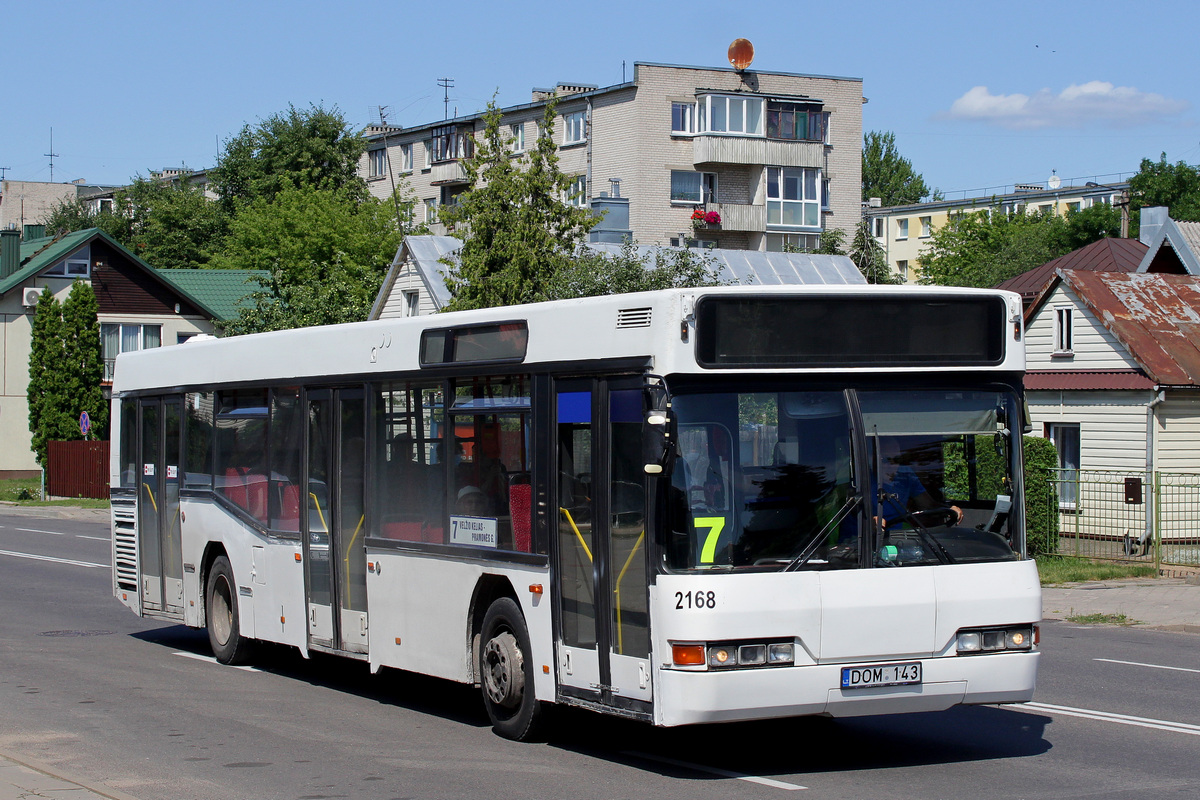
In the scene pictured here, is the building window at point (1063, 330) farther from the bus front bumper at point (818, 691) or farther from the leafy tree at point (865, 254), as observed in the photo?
the leafy tree at point (865, 254)

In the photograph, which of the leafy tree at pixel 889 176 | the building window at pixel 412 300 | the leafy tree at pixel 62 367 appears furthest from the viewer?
the leafy tree at pixel 889 176

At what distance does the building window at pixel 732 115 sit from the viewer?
214 ft

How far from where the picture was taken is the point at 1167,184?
6769 cm

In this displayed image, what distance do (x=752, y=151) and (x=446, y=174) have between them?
18803mm

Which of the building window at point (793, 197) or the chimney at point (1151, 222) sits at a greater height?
the building window at point (793, 197)

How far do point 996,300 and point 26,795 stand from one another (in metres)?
6.03

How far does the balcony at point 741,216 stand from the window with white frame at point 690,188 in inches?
37.8

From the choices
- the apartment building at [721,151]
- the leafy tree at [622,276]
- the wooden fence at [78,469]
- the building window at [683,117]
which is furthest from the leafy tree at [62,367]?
the leafy tree at [622,276]

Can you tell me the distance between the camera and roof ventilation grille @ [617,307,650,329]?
26.6ft

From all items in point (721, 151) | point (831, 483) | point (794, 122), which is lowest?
point (831, 483)

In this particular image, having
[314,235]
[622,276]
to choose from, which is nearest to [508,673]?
[622,276]

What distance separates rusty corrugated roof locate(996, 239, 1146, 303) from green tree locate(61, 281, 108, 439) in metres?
31.9

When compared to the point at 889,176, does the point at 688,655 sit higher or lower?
lower

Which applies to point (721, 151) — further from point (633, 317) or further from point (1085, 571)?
Result: point (633, 317)
